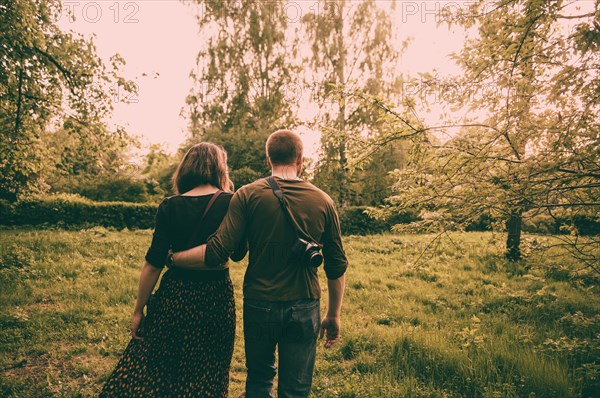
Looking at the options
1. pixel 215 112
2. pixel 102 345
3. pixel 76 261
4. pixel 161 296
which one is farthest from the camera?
pixel 215 112

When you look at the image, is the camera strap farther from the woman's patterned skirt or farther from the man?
the woman's patterned skirt

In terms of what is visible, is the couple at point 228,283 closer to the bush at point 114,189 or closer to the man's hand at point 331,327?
the man's hand at point 331,327

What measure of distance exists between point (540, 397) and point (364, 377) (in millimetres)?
1587

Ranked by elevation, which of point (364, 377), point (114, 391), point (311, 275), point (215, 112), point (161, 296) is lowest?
point (364, 377)

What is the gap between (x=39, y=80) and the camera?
7090 mm

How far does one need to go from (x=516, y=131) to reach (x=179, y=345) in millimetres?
3570

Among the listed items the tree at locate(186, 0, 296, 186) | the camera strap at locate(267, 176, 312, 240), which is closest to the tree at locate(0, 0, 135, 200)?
the camera strap at locate(267, 176, 312, 240)

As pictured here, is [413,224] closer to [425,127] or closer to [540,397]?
[425,127]

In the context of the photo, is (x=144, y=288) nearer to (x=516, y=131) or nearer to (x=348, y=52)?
(x=516, y=131)

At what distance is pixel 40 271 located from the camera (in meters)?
6.96

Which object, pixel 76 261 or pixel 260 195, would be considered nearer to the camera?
pixel 260 195

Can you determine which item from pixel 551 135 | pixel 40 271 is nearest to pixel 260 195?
pixel 551 135

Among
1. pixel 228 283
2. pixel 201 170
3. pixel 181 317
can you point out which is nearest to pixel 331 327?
pixel 228 283

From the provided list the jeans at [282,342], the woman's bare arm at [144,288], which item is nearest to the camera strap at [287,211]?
the jeans at [282,342]
